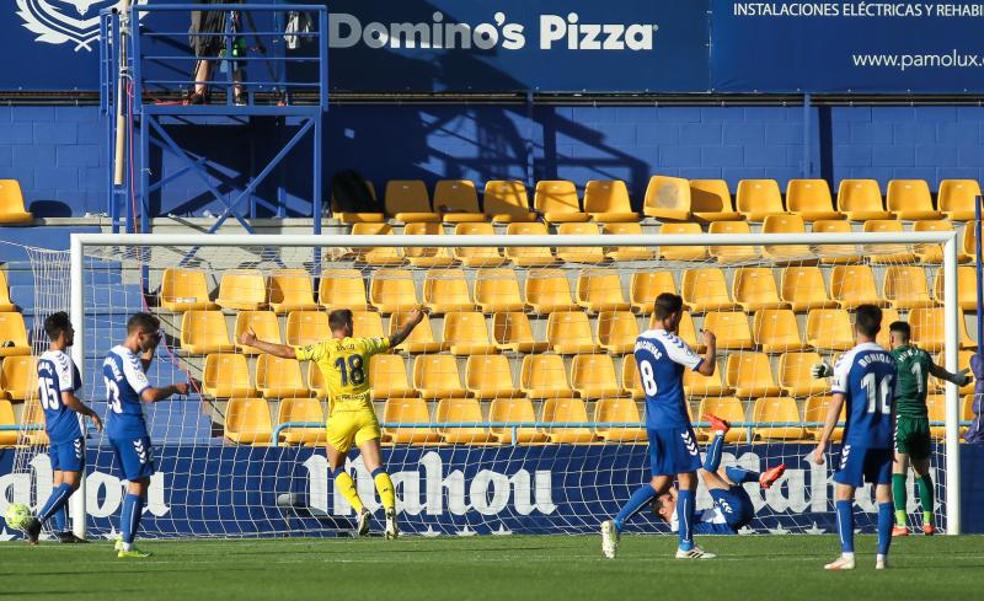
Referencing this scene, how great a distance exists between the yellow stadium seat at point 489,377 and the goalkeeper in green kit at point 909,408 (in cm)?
422

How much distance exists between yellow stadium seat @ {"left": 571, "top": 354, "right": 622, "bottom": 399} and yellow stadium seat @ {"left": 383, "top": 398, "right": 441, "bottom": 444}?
59.2 inches

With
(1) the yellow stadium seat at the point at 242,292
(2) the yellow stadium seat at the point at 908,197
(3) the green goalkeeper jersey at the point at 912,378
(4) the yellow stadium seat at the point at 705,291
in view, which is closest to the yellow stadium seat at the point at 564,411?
(4) the yellow stadium seat at the point at 705,291

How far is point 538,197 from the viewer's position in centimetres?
2041

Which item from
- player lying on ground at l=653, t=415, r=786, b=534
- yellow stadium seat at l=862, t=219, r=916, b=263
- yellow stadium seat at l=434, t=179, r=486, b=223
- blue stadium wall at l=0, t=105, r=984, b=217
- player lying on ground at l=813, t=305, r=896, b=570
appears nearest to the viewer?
player lying on ground at l=813, t=305, r=896, b=570

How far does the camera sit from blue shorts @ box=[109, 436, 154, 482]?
37.3 feet

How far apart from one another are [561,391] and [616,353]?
0.77 m

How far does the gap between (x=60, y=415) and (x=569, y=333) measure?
19.5ft

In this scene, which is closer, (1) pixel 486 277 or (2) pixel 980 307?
(2) pixel 980 307

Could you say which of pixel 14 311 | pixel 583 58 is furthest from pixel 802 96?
pixel 14 311

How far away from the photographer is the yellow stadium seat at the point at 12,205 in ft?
62.8

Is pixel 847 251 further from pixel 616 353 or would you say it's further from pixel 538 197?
pixel 538 197

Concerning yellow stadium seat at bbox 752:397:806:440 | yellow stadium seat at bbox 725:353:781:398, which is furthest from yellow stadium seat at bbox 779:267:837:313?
yellow stadium seat at bbox 752:397:806:440

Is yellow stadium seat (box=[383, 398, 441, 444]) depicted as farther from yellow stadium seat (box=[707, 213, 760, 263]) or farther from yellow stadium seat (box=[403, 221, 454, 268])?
yellow stadium seat (box=[707, 213, 760, 263])

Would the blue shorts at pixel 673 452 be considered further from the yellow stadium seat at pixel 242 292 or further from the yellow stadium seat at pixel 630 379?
the yellow stadium seat at pixel 242 292
